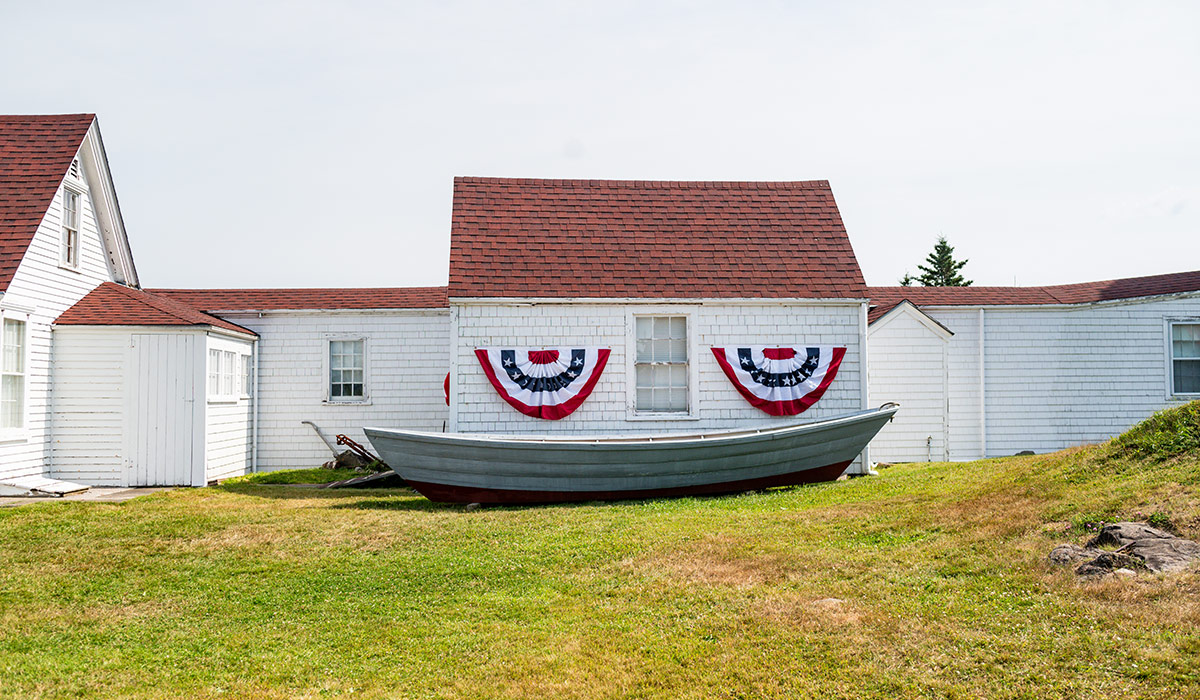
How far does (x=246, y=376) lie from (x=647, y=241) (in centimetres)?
907

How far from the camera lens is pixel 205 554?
31.0 ft

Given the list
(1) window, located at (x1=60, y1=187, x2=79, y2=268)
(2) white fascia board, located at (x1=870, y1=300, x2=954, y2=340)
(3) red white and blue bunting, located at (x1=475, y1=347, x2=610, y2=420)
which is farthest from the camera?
(2) white fascia board, located at (x1=870, y1=300, x2=954, y2=340)

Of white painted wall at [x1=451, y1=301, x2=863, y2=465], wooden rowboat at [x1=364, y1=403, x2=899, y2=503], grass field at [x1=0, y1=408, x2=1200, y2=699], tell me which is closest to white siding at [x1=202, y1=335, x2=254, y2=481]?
white painted wall at [x1=451, y1=301, x2=863, y2=465]

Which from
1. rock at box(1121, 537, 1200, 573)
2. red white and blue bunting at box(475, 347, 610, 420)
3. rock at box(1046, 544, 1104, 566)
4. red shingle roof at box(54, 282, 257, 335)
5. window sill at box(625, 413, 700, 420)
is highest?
red shingle roof at box(54, 282, 257, 335)

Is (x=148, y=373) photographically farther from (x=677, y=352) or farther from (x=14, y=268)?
(x=677, y=352)

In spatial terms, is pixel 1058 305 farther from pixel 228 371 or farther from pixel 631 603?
pixel 228 371

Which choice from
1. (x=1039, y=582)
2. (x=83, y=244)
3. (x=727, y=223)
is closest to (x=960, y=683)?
(x=1039, y=582)

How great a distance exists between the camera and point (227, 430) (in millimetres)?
17562

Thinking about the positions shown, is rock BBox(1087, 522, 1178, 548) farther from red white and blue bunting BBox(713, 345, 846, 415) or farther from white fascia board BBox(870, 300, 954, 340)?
white fascia board BBox(870, 300, 954, 340)

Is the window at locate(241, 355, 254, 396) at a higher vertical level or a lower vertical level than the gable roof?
lower

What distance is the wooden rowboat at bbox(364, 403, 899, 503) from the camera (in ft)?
41.2

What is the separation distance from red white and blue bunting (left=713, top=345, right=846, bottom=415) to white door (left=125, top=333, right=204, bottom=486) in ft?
30.8

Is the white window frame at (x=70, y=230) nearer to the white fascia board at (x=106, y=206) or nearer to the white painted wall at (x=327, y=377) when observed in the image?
the white fascia board at (x=106, y=206)

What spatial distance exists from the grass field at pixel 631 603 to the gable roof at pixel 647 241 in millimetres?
5337
